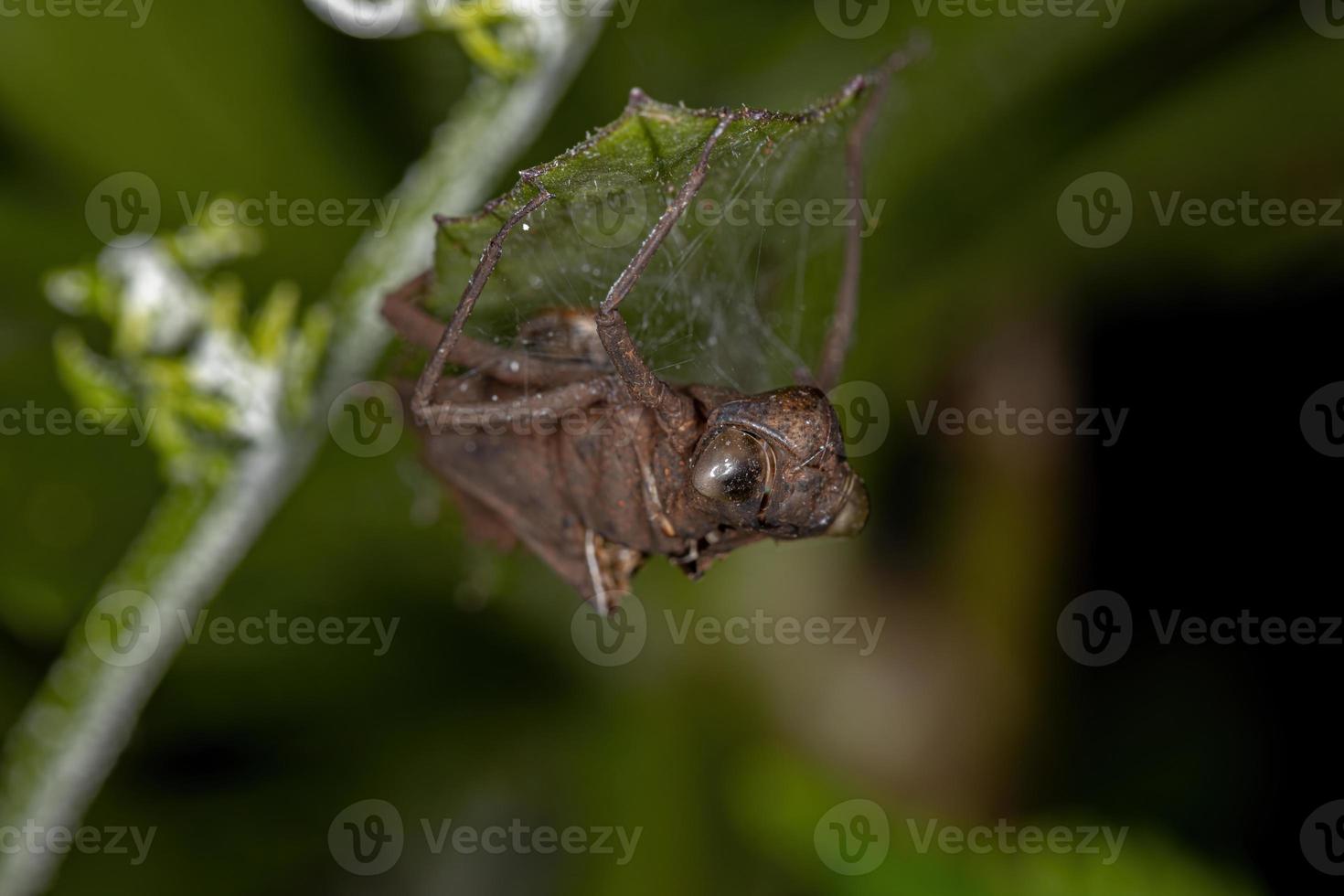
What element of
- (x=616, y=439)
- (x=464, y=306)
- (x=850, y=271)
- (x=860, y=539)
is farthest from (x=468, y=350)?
(x=860, y=539)

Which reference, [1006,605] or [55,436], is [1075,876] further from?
[55,436]

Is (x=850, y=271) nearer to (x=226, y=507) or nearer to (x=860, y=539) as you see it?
(x=860, y=539)

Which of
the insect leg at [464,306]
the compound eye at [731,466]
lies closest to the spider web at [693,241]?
the insect leg at [464,306]

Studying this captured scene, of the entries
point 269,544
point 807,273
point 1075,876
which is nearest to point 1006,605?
point 1075,876

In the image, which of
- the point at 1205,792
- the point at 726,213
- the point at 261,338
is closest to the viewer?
the point at 726,213

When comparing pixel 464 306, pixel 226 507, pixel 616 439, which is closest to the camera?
pixel 464 306
